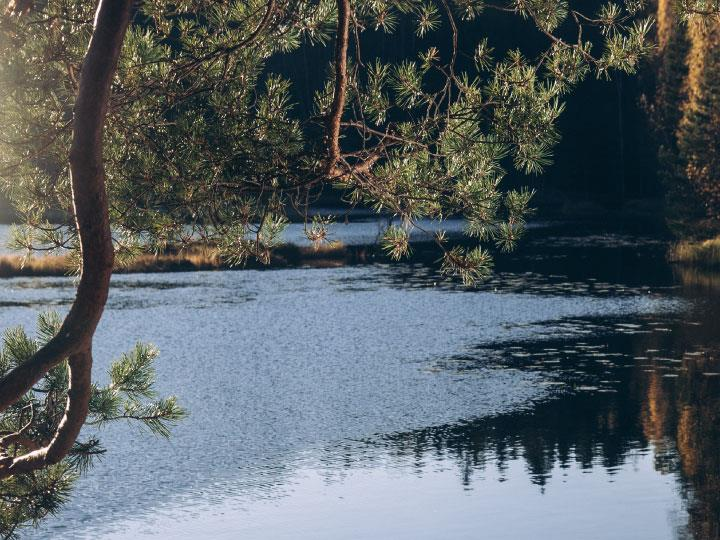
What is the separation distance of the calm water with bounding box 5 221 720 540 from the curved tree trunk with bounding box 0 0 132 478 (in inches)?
313

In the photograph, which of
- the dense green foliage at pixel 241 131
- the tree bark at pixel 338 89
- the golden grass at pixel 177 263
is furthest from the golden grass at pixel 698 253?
the tree bark at pixel 338 89

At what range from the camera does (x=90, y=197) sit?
4.40 m

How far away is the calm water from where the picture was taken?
496 inches

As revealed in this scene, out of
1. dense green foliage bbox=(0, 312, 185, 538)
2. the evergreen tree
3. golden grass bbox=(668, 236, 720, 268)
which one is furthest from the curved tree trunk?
golden grass bbox=(668, 236, 720, 268)

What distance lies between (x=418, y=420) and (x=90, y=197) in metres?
13.2

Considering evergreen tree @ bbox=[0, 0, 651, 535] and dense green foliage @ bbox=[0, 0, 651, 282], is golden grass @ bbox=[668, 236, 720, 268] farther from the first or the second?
dense green foliage @ bbox=[0, 0, 651, 282]

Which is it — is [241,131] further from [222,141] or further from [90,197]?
[90,197]

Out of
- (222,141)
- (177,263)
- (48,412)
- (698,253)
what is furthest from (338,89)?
(177,263)

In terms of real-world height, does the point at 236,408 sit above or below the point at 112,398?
below

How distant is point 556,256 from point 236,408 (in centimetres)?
2724

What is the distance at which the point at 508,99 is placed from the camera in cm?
679

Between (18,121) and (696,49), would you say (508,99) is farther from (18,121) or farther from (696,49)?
(696,49)

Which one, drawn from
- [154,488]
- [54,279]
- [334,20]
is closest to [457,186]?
[334,20]

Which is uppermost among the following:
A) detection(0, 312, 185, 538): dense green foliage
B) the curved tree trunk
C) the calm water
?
the curved tree trunk
